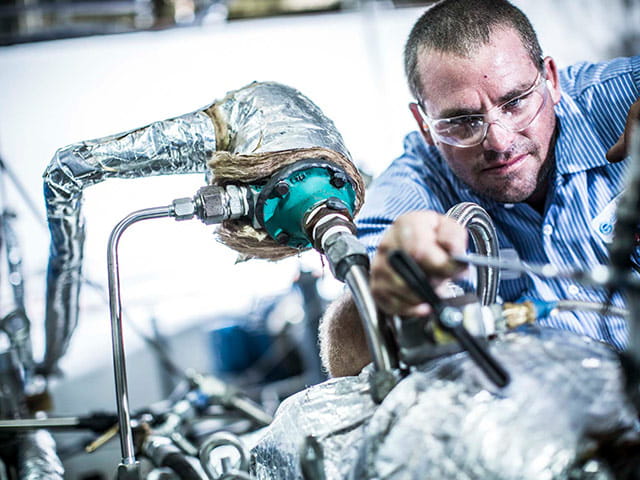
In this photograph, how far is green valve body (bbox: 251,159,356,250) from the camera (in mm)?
828

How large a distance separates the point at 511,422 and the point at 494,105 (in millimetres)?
768

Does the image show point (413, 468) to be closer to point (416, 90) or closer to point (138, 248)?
point (416, 90)

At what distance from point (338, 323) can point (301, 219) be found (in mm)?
267

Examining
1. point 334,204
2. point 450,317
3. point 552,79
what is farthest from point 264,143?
point 552,79

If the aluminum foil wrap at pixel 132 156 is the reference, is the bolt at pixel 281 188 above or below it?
below

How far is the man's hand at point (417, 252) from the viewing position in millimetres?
591

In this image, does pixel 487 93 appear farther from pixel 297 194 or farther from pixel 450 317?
pixel 450 317

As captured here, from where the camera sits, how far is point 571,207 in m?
1.28

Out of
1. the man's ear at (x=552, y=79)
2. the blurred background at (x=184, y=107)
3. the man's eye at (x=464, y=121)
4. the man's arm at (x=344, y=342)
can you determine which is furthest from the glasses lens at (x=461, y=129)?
the blurred background at (x=184, y=107)

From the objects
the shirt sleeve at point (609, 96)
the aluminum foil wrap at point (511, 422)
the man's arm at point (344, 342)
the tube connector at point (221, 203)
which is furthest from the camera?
the shirt sleeve at point (609, 96)

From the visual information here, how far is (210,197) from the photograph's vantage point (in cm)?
86

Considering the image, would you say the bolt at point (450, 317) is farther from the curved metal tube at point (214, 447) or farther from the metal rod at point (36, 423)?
the metal rod at point (36, 423)

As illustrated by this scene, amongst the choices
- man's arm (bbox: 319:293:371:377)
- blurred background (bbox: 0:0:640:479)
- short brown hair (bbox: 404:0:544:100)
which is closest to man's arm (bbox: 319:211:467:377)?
man's arm (bbox: 319:293:371:377)

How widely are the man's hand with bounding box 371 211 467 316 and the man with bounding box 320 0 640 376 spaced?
0.44 metres
